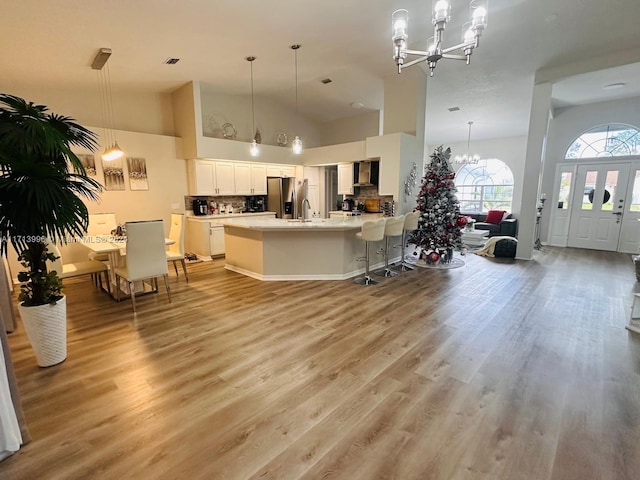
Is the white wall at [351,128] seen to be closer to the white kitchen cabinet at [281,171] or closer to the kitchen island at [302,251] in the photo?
the white kitchen cabinet at [281,171]

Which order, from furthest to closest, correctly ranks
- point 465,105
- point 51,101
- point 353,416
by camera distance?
1. point 465,105
2. point 51,101
3. point 353,416

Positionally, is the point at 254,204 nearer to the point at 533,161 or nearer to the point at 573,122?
the point at 533,161

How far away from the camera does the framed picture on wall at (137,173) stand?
568cm

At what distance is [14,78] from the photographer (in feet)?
14.6

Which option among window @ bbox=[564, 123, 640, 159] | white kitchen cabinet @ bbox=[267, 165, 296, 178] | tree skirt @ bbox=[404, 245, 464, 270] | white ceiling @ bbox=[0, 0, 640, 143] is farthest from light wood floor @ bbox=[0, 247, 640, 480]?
window @ bbox=[564, 123, 640, 159]

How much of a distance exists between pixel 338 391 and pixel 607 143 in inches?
342

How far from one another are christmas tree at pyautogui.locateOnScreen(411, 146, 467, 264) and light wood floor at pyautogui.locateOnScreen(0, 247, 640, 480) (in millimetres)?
1875

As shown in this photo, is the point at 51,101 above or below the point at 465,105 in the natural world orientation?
below

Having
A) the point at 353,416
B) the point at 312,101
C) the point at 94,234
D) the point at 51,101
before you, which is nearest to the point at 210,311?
the point at 353,416

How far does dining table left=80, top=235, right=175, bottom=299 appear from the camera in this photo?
375cm

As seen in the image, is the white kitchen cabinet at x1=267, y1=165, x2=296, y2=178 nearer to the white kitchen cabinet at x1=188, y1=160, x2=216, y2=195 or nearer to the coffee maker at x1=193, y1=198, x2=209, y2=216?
the white kitchen cabinet at x1=188, y1=160, x2=216, y2=195

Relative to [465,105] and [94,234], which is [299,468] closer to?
[94,234]

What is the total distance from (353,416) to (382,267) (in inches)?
149

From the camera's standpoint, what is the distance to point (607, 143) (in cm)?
690
